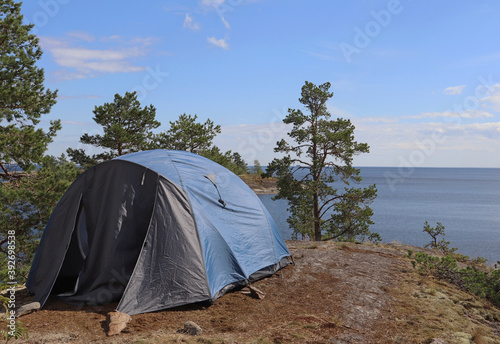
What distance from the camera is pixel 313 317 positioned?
19.2ft

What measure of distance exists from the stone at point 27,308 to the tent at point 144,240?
210mm

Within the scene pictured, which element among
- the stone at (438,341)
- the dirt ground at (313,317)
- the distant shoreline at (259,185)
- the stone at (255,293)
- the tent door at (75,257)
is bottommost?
the stone at (438,341)

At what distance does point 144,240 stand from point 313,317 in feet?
10.6

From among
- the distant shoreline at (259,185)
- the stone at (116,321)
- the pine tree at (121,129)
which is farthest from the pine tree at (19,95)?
the distant shoreline at (259,185)

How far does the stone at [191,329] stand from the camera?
5004mm

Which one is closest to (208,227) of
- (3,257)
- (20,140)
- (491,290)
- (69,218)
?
(69,218)

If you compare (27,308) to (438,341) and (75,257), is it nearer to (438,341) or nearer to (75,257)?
(75,257)

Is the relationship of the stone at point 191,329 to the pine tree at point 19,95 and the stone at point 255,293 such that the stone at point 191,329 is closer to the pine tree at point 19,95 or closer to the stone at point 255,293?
the stone at point 255,293

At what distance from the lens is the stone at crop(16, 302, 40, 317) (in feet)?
18.2

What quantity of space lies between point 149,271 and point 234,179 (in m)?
3.23

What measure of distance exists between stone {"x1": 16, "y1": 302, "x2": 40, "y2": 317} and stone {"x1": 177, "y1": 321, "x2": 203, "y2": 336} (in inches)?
102

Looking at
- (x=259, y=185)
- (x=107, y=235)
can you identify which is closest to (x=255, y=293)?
(x=107, y=235)

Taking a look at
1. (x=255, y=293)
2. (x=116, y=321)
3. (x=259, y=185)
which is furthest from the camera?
(x=259, y=185)

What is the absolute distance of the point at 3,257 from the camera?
49.9ft
